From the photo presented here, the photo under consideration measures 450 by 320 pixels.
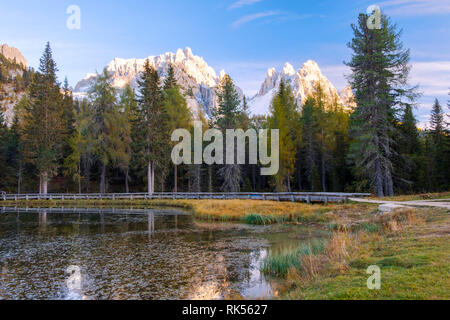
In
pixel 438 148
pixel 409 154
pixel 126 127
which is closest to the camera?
pixel 409 154

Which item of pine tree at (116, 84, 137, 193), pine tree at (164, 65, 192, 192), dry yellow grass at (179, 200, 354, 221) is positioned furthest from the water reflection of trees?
pine tree at (164, 65, 192, 192)

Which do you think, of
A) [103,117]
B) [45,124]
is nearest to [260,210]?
[103,117]

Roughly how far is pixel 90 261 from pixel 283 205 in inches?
733

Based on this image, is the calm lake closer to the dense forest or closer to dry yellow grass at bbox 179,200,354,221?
dry yellow grass at bbox 179,200,354,221

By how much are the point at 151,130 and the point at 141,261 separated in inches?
1307

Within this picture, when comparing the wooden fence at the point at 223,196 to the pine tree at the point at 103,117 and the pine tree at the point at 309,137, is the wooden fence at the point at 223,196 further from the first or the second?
the pine tree at the point at 309,137

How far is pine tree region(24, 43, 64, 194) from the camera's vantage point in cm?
4544

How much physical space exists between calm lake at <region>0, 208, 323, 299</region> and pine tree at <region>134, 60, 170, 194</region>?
74.3 feet

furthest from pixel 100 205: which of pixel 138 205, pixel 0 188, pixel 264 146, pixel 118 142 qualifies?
pixel 0 188

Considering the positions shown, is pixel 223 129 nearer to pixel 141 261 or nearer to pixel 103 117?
pixel 103 117

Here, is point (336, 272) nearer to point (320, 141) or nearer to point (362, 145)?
point (362, 145)

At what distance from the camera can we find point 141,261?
12359 millimetres

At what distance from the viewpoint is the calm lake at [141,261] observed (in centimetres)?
905

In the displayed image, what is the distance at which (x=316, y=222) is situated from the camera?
21391 mm
